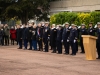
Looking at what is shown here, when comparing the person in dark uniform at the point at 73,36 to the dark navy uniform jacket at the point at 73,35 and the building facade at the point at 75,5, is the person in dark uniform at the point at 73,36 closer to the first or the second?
the dark navy uniform jacket at the point at 73,35

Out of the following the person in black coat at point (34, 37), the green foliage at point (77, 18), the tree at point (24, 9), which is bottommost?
the person in black coat at point (34, 37)

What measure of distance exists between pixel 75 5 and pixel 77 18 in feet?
27.3

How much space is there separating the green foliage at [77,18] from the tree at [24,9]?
7.12 meters

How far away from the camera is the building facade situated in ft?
106

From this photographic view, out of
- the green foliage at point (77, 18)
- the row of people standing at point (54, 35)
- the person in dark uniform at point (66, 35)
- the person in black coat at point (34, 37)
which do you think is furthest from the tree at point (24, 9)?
the person in dark uniform at point (66, 35)

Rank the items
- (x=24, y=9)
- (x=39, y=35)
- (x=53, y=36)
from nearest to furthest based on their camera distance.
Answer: (x=53, y=36), (x=39, y=35), (x=24, y=9)

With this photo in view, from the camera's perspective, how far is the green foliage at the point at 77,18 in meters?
25.0

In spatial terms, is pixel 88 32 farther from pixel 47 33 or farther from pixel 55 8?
pixel 55 8

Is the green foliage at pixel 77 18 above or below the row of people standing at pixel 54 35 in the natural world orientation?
above

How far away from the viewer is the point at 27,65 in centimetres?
1466

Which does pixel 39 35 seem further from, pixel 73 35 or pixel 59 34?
pixel 73 35

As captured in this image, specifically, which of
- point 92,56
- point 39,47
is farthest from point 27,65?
point 39,47

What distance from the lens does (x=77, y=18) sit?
26266mm

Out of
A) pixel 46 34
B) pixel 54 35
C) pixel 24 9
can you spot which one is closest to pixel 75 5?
pixel 24 9
